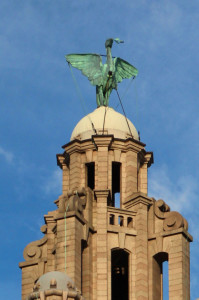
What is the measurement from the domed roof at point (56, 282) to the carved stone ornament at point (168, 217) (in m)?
8.94

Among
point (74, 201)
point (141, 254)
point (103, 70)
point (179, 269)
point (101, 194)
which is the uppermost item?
point (103, 70)

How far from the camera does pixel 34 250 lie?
79875mm

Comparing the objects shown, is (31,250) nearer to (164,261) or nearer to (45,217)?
(45,217)

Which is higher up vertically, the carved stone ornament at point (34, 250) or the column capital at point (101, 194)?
the column capital at point (101, 194)

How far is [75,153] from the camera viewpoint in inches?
3182

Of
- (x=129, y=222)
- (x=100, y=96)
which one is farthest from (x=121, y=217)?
(x=100, y=96)

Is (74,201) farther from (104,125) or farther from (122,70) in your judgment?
(122,70)

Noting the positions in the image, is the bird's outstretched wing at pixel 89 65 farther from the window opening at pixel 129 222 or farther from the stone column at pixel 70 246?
the stone column at pixel 70 246

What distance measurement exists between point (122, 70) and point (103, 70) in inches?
50.9

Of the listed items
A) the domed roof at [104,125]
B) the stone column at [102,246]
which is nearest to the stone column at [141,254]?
the stone column at [102,246]

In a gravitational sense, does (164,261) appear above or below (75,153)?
below

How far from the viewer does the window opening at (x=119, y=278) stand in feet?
262

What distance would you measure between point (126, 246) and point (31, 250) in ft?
17.4

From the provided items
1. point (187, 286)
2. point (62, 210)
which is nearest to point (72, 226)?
point (62, 210)
